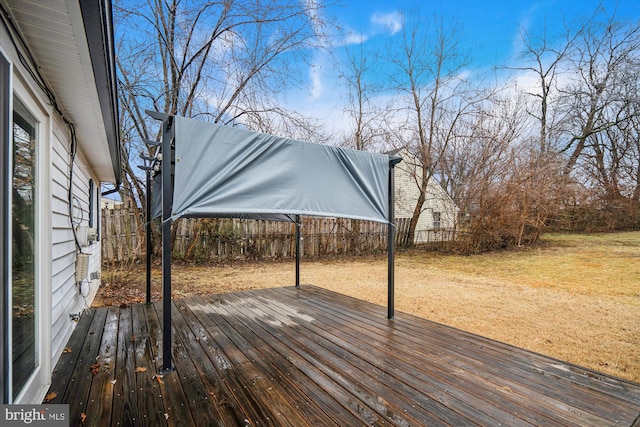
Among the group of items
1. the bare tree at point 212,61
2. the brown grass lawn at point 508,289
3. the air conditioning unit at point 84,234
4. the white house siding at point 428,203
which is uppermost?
the bare tree at point 212,61

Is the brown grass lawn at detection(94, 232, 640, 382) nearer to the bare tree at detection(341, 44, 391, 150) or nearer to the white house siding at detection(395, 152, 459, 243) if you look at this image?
the white house siding at detection(395, 152, 459, 243)

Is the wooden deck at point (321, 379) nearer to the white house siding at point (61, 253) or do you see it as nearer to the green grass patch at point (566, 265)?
the white house siding at point (61, 253)

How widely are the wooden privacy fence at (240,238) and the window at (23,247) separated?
534 cm

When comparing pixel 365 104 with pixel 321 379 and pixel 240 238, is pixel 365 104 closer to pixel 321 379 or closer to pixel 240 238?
pixel 240 238

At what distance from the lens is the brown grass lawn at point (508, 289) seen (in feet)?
Answer: 10.7

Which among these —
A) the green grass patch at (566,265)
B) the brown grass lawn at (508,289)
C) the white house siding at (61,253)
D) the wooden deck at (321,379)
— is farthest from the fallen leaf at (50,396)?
the green grass patch at (566,265)

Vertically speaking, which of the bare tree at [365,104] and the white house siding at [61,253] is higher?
the bare tree at [365,104]

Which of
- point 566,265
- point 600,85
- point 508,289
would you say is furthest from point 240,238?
point 600,85

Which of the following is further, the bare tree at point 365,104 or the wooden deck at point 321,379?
the bare tree at point 365,104

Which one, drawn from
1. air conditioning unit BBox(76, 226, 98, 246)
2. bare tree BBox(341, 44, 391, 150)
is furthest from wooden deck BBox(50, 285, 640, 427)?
bare tree BBox(341, 44, 391, 150)

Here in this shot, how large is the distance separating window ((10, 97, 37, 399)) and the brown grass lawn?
3393 millimetres

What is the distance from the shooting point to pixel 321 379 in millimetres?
2000

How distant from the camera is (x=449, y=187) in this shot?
439 inches

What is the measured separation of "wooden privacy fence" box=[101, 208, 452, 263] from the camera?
23.4ft
